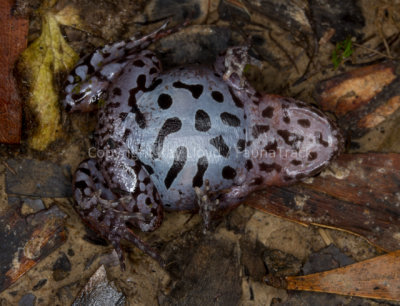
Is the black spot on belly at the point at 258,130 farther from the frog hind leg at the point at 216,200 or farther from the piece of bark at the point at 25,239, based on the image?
the piece of bark at the point at 25,239

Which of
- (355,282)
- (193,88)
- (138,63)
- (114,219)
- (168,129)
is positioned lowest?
(355,282)

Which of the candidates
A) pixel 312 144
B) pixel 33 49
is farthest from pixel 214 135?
pixel 33 49

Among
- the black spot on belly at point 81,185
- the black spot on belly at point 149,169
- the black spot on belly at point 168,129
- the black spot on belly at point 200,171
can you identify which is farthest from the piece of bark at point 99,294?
the black spot on belly at point 168,129

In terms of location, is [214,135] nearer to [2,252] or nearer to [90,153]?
[90,153]

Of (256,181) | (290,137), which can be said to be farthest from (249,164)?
(290,137)

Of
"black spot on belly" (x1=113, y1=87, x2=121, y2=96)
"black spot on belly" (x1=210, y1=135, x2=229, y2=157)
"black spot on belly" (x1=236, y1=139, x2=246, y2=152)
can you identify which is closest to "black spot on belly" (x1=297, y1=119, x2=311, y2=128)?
"black spot on belly" (x1=236, y1=139, x2=246, y2=152)

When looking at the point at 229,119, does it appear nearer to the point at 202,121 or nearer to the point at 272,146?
the point at 202,121
